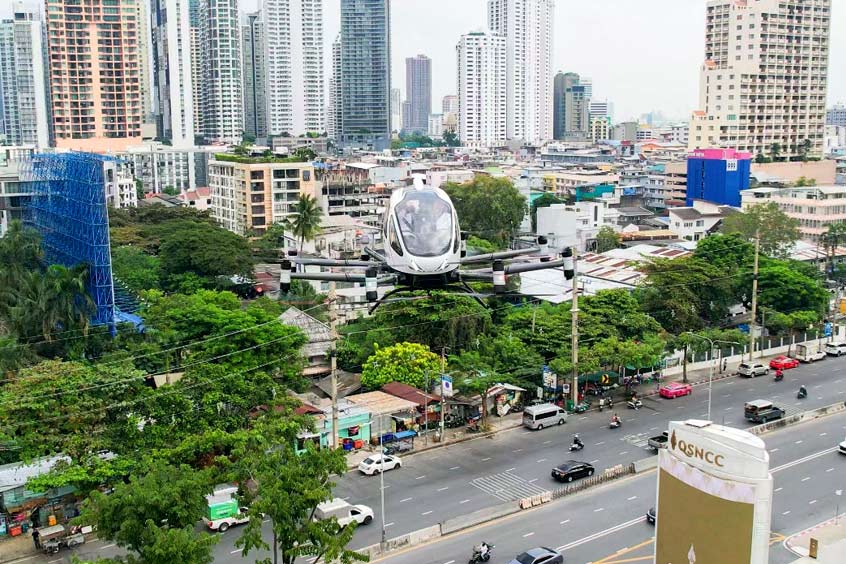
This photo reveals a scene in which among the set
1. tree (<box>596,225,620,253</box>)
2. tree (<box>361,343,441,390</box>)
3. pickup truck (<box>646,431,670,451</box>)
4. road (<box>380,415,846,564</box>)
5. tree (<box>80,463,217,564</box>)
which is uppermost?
tree (<box>596,225,620,253</box>)

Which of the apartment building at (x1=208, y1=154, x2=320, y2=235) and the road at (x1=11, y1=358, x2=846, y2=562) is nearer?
the road at (x1=11, y1=358, x2=846, y2=562)

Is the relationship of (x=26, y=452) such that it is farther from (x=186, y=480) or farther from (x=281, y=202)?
(x=281, y=202)

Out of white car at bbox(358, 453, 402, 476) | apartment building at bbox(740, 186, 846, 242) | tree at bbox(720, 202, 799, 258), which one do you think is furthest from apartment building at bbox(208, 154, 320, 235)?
white car at bbox(358, 453, 402, 476)

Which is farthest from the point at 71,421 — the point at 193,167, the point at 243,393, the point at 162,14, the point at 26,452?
the point at 162,14

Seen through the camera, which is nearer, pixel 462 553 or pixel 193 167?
pixel 462 553

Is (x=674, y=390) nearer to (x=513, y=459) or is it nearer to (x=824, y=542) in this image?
(x=513, y=459)

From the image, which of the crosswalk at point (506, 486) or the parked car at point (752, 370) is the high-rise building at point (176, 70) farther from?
the crosswalk at point (506, 486)

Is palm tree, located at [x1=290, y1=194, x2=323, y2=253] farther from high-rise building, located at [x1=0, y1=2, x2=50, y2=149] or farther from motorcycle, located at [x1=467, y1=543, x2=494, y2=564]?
high-rise building, located at [x1=0, y1=2, x2=50, y2=149]
